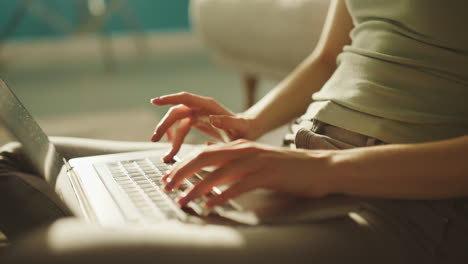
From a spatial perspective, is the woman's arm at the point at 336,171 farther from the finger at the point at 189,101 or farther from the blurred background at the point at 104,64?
the blurred background at the point at 104,64

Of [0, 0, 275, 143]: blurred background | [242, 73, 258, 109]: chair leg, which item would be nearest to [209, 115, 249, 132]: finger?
[0, 0, 275, 143]: blurred background

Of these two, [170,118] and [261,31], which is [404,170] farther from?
[261,31]

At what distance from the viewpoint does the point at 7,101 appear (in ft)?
1.71

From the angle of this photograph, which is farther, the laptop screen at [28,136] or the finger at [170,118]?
the finger at [170,118]

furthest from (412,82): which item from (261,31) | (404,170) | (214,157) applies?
(261,31)

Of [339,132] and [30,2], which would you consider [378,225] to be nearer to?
[339,132]

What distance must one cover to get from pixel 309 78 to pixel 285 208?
393mm

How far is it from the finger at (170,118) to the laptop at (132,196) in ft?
0.14

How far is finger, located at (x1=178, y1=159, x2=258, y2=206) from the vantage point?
0.43m

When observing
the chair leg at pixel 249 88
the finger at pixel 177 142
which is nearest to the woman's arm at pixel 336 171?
the finger at pixel 177 142

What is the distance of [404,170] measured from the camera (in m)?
0.46

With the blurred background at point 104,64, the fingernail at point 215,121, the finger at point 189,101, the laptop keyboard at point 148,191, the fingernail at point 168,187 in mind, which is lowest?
the blurred background at point 104,64

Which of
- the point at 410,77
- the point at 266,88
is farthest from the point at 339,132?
the point at 266,88

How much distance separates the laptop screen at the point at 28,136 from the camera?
46 centimetres
